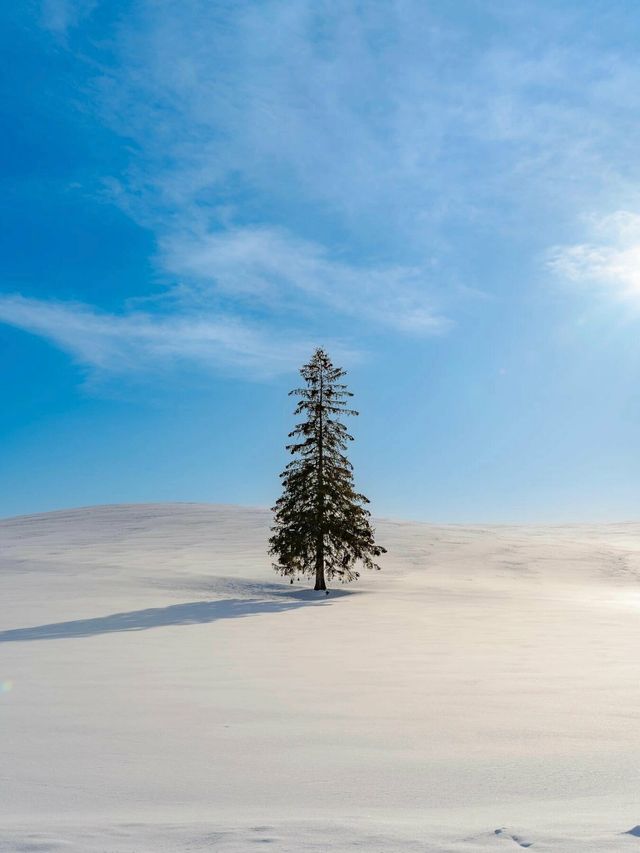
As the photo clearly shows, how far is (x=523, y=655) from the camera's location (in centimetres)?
1154

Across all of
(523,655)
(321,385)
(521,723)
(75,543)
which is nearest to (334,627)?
(523,655)

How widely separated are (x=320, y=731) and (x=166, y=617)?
1374cm

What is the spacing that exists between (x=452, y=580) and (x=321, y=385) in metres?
11.1

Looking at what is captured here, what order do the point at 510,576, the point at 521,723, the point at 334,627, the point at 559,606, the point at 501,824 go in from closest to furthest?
the point at 501,824 < the point at 521,723 < the point at 334,627 < the point at 559,606 < the point at 510,576

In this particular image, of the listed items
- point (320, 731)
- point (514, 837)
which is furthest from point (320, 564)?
point (514, 837)

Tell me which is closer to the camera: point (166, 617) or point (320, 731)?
point (320, 731)

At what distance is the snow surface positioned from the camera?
3.93m

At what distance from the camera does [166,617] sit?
19312 millimetres

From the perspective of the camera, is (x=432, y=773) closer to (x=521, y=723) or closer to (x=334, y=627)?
(x=521, y=723)

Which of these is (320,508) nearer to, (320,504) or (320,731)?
(320,504)

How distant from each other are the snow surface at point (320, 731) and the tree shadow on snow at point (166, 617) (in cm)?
22

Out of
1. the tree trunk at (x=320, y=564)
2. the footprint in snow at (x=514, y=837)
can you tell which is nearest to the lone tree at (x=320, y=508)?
the tree trunk at (x=320, y=564)

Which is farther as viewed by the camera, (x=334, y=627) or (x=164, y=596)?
(x=164, y=596)

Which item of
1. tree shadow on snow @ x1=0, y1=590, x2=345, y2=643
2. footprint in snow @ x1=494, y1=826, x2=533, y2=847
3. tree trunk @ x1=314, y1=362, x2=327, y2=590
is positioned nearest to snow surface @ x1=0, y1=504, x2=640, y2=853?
footprint in snow @ x1=494, y1=826, x2=533, y2=847
